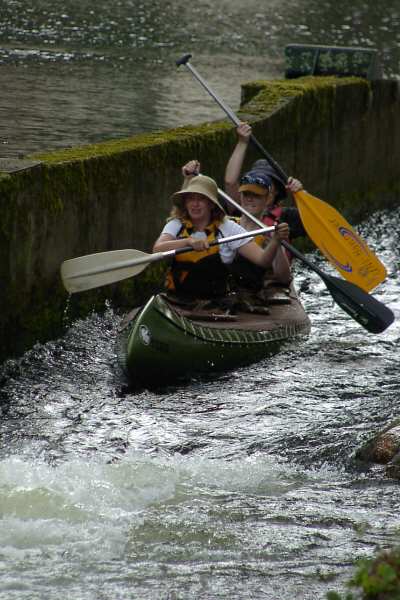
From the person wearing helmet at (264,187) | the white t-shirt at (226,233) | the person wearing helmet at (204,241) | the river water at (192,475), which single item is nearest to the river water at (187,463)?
the river water at (192,475)

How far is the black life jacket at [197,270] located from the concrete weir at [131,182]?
3.06ft

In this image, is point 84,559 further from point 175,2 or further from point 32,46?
point 175,2

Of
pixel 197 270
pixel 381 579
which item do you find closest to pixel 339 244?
pixel 197 270

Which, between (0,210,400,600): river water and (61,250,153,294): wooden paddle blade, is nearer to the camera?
(0,210,400,600): river water

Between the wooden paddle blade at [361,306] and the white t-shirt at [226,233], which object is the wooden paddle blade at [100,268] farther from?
the wooden paddle blade at [361,306]

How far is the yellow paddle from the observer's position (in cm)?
898

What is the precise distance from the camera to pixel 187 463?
614 cm

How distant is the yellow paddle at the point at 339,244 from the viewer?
8977 mm

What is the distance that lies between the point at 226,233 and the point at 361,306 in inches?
45.7

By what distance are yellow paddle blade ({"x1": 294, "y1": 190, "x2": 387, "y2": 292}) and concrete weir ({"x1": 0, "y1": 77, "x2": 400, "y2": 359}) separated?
54.2 inches

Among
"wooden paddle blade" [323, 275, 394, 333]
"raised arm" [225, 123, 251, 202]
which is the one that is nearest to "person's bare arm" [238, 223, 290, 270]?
"wooden paddle blade" [323, 275, 394, 333]

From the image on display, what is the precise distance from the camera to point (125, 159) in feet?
30.3

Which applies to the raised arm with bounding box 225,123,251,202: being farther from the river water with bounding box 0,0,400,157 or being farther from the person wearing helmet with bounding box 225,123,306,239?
the river water with bounding box 0,0,400,157

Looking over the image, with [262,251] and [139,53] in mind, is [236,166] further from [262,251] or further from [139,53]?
[139,53]
